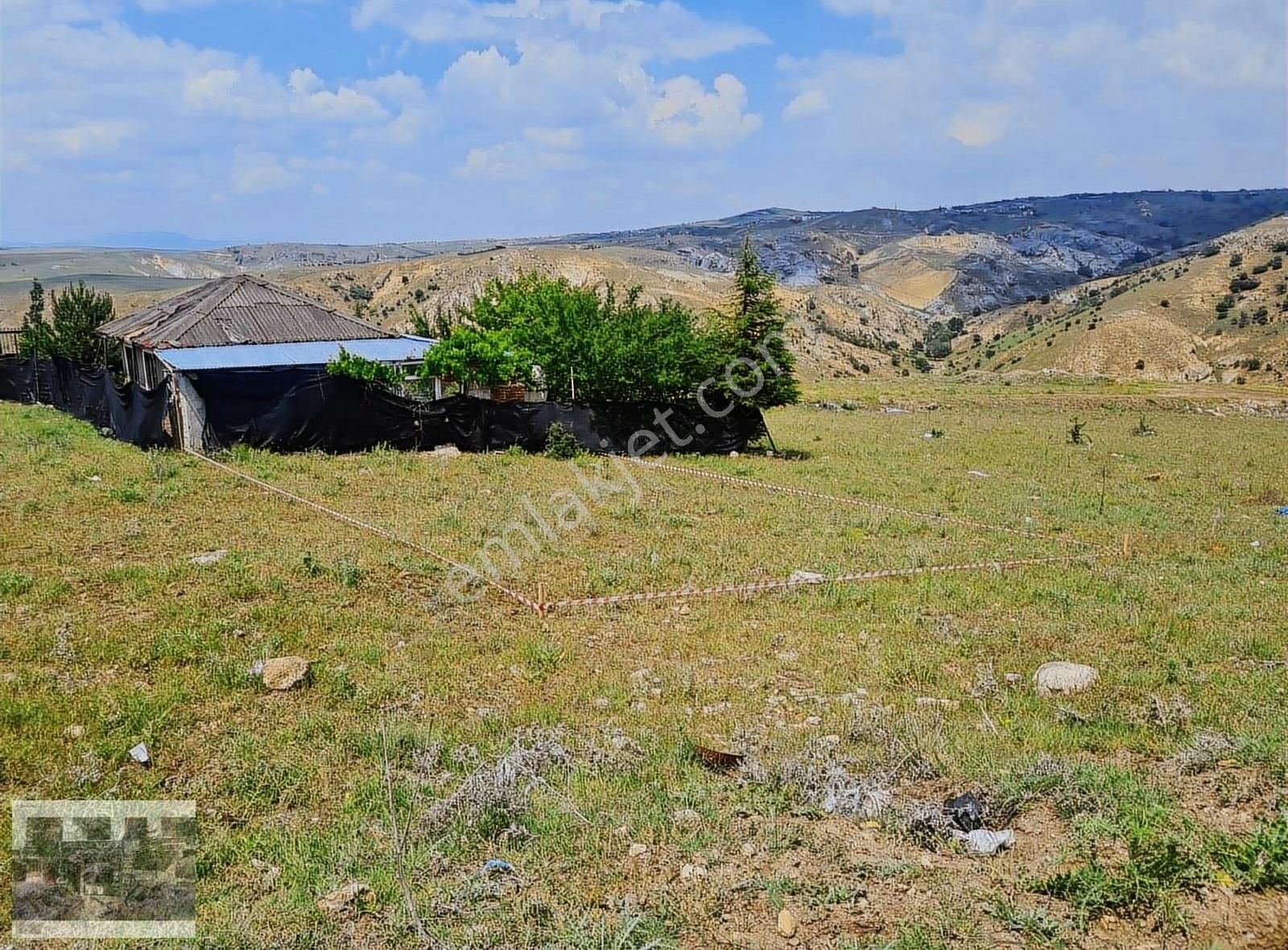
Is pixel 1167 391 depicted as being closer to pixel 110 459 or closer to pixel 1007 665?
pixel 1007 665

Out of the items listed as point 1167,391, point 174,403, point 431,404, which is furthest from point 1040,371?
point 174,403

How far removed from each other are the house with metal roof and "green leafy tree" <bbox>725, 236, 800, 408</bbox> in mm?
7883

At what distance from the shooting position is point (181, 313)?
864 inches

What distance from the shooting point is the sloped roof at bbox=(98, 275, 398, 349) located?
66.8 ft

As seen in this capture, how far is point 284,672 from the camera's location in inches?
245

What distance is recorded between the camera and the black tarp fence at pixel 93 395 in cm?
1628

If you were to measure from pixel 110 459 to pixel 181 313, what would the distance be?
867 cm

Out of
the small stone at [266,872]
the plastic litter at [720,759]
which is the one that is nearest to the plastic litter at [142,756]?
the small stone at [266,872]

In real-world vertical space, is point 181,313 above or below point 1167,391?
above

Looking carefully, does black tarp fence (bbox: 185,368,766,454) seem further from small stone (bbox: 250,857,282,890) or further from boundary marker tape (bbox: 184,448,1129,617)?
small stone (bbox: 250,857,282,890)

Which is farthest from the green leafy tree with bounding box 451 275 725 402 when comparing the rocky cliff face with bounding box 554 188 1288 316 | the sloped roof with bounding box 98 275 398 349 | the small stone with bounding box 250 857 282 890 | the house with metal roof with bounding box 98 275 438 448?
the rocky cliff face with bounding box 554 188 1288 316

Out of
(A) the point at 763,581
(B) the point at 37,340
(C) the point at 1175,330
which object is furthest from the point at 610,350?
(C) the point at 1175,330

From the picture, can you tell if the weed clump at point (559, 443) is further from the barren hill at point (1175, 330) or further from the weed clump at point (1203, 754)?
the barren hill at point (1175, 330)

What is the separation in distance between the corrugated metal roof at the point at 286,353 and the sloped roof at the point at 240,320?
40 cm
